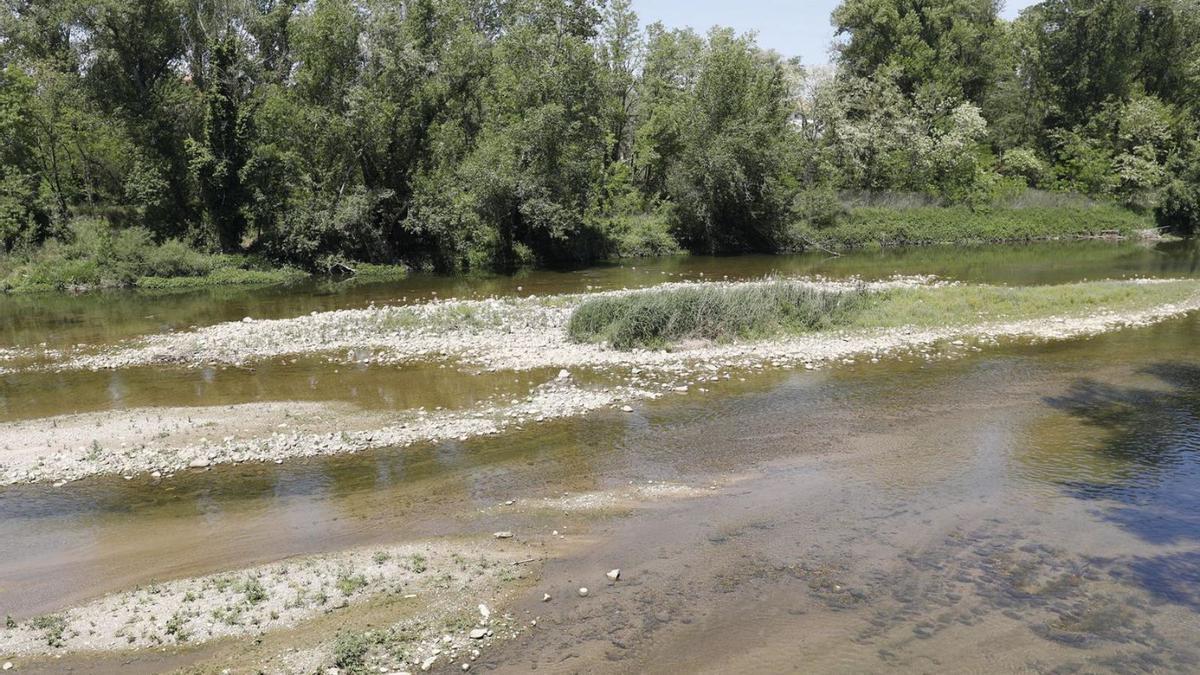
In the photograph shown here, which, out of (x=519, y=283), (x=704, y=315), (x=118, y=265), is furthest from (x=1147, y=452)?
(x=118, y=265)

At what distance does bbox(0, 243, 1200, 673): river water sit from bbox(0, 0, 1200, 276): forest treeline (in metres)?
26.6

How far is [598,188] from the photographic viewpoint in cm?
5700

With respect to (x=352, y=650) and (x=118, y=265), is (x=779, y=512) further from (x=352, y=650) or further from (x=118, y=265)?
(x=118, y=265)

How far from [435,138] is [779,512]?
133 ft

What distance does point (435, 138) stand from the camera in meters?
48.7

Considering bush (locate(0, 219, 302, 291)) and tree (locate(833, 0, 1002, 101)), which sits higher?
tree (locate(833, 0, 1002, 101))

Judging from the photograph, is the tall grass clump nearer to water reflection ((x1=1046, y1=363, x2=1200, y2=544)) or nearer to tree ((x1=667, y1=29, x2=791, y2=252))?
water reflection ((x1=1046, y1=363, x2=1200, y2=544))

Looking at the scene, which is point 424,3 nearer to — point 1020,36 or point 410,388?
point 410,388

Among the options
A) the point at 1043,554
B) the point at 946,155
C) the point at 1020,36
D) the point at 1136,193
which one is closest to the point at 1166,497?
the point at 1043,554

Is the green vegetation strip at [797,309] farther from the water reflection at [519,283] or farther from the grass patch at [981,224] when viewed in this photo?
the grass patch at [981,224]

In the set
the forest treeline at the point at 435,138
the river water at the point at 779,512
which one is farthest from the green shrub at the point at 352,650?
the forest treeline at the point at 435,138

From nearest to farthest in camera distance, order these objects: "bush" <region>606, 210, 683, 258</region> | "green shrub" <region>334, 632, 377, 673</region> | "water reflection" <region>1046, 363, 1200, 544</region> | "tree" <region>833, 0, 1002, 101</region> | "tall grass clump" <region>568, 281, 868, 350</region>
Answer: "green shrub" <region>334, 632, 377, 673</region> < "water reflection" <region>1046, 363, 1200, 544</region> < "tall grass clump" <region>568, 281, 868, 350</region> < "bush" <region>606, 210, 683, 258</region> < "tree" <region>833, 0, 1002, 101</region>

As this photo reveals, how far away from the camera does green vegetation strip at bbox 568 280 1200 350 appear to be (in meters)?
24.9

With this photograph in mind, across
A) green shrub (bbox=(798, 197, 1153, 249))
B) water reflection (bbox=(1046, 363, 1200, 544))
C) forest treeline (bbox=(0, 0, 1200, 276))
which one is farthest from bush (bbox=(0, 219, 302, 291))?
green shrub (bbox=(798, 197, 1153, 249))
